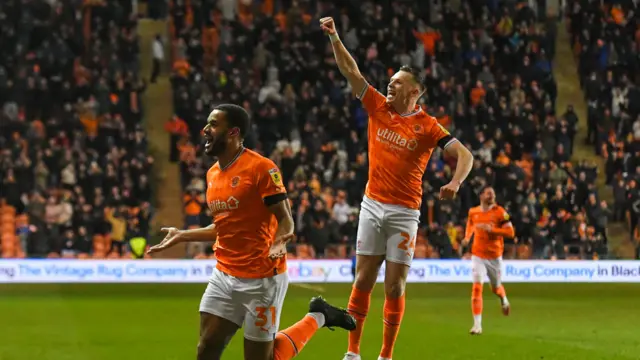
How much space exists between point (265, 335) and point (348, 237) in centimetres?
1914

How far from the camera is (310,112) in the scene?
3088cm

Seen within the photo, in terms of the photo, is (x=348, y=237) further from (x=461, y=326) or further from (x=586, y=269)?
(x=461, y=326)

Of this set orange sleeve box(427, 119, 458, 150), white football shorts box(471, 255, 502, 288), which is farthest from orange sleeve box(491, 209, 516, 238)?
orange sleeve box(427, 119, 458, 150)

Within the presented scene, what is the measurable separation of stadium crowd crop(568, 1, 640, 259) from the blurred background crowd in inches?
2.3

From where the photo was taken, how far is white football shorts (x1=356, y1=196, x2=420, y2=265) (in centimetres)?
1015

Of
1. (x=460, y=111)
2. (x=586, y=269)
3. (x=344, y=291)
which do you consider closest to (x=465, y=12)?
(x=460, y=111)

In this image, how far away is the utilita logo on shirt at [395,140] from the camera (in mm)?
10125

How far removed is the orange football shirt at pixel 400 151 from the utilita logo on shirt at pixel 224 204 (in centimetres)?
248

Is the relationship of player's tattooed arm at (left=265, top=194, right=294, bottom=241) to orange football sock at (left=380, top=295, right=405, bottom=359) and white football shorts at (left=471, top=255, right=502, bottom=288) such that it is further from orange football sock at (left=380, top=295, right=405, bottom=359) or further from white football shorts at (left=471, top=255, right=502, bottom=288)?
white football shorts at (left=471, top=255, right=502, bottom=288)

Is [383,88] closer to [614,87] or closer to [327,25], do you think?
[614,87]

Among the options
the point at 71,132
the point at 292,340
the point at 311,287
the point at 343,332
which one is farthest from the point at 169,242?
the point at 71,132

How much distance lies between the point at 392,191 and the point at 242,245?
247 centimetres

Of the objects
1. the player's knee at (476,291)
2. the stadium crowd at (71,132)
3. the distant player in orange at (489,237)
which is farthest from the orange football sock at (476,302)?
the stadium crowd at (71,132)

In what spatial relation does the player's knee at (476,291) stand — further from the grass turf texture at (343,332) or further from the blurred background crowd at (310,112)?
the blurred background crowd at (310,112)
